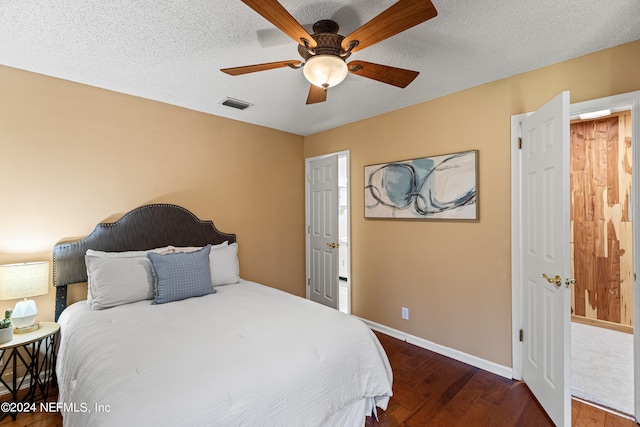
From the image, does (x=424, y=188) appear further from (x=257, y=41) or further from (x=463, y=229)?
(x=257, y=41)

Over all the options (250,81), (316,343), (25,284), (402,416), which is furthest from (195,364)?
(250,81)

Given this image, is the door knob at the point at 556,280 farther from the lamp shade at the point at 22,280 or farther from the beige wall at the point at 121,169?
the lamp shade at the point at 22,280

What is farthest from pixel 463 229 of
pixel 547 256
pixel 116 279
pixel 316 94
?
pixel 116 279

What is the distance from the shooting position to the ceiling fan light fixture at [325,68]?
5.12 ft

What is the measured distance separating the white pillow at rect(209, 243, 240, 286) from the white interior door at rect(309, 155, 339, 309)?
1.36 meters

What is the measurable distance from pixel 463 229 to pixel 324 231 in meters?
1.80

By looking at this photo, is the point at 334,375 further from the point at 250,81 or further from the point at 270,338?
the point at 250,81

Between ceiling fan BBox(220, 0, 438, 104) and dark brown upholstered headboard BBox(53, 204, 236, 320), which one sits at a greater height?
ceiling fan BBox(220, 0, 438, 104)

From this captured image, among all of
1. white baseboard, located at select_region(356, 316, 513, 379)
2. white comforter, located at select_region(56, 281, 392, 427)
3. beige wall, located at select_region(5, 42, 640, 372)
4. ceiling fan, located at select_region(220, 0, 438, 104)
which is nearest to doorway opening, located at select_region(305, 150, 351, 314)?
beige wall, located at select_region(5, 42, 640, 372)

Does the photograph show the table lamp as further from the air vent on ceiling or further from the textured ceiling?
the air vent on ceiling

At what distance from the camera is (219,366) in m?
1.32

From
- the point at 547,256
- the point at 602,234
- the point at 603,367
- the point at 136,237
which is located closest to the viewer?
the point at 547,256

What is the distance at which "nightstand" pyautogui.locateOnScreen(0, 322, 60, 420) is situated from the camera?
1.95 m

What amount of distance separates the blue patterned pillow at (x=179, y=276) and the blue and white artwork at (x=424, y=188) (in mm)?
1921
